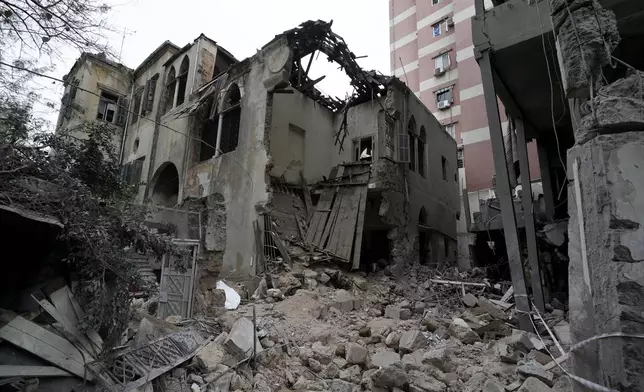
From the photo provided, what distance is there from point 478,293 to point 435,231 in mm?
6800

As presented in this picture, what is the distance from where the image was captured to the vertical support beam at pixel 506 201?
5969 millimetres

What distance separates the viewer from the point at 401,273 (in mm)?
12375

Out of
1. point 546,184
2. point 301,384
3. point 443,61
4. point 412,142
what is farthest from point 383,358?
point 443,61

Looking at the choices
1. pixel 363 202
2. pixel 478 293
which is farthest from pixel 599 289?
pixel 363 202

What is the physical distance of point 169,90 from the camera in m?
17.3

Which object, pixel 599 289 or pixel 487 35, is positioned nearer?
pixel 599 289

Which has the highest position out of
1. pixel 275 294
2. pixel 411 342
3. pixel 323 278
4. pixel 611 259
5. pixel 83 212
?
pixel 83 212

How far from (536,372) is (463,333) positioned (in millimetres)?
2248

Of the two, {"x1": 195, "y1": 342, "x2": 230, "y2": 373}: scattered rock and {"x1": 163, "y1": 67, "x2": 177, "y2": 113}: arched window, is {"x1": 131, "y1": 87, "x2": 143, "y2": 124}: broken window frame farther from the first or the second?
{"x1": 195, "y1": 342, "x2": 230, "y2": 373}: scattered rock

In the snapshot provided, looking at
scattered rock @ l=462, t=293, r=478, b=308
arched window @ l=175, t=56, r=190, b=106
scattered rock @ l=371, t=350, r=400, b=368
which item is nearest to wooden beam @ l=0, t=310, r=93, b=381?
scattered rock @ l=371, t=350, r=400, b=368

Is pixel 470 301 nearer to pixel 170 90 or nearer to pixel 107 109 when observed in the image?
pixel 170 90

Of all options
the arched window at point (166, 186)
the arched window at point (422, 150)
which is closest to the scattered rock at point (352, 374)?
the arched window at point (422, 150)

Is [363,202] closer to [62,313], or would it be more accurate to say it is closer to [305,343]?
[305,343]

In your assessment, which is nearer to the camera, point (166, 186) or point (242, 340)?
point (242, 340)
